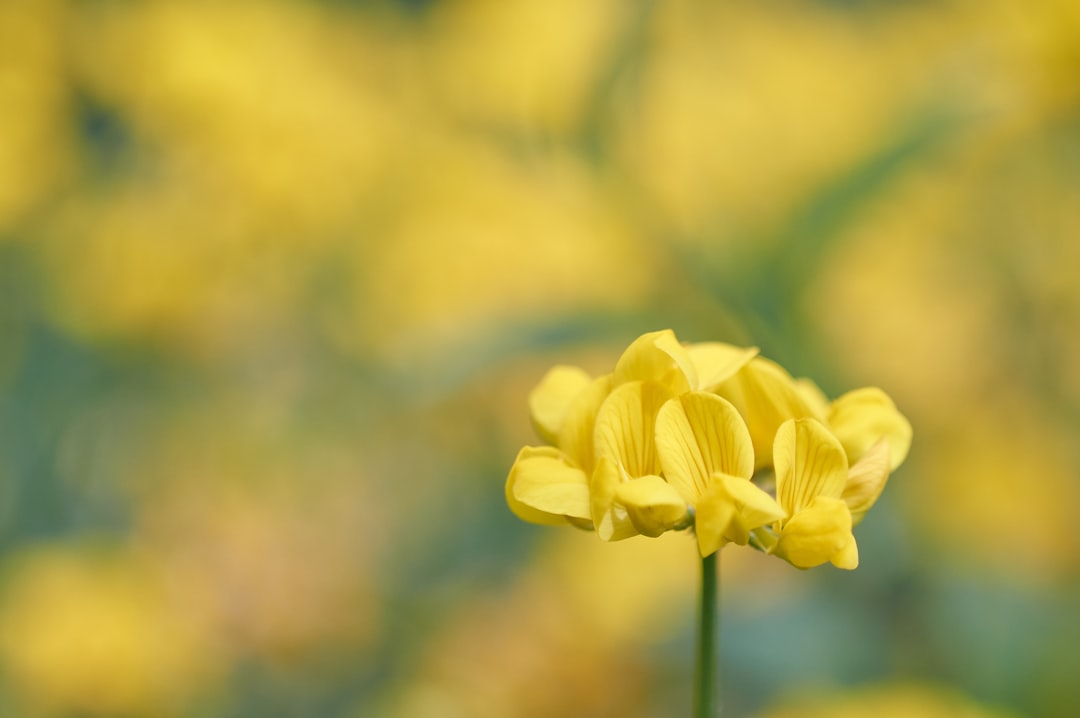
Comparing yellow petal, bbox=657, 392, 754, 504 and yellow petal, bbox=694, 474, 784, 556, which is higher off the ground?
yellow petal, bbox=657, 392, 754, 504

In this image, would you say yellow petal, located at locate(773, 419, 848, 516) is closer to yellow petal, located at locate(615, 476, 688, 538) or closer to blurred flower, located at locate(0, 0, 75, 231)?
yellow petal, located at locate(615, 476, 688, 538)

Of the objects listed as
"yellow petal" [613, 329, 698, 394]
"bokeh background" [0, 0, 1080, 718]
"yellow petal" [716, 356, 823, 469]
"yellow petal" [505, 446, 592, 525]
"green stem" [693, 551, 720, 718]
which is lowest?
"green stem" [693, 551, 720, 718]

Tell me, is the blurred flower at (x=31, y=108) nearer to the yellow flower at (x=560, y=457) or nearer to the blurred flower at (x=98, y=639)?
the blurred flower at (x=98, y=639)

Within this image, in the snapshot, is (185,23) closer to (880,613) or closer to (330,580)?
(330,580)

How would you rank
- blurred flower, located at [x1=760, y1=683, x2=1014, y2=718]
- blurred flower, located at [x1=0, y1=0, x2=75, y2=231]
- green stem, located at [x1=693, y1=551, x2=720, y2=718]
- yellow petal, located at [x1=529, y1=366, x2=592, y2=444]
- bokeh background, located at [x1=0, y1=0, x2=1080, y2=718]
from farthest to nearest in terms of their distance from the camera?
blurred flower, located at [x1=0, y1=0, x2=75, y2=231]
bokeh background, located at [x1=0, y1=0, x2=1080, y2=718]
blurred flower, located at [x1=760, y1=683, x2=1014, y2=718]
yellow petal, located at [x1=529, y1=366, x2=592, y2=444]
green stem, located at [x1=693, y1=551, x2=720, y2=718]

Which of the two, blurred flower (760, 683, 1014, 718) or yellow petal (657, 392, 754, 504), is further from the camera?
blurred flower (760, 683, 1014, 718)

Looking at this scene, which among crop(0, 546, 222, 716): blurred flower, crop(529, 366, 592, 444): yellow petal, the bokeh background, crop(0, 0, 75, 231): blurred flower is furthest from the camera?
crop(0, 0, 75, 231): blurred flower

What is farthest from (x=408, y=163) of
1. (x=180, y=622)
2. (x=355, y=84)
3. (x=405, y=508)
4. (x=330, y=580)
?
(x=180, y=622)

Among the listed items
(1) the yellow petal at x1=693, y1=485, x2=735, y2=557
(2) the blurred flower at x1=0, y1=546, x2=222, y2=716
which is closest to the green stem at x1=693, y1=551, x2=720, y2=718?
(1) the yellow petal at x1=693, y1=485, x2=735, y2=557
